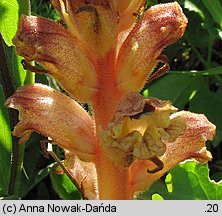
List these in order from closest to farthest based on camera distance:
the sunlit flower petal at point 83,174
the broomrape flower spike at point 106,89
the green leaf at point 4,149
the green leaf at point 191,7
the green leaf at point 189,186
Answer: the broomrape flower spike at point 106,89 < the sunlit flower petal at point 83,174 < the green leaf at point 189,186 < the green leaf at point 4,149 < the green leaf at point 191,7

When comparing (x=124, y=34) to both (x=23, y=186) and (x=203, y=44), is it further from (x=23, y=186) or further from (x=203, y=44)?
(x=203, y=44)

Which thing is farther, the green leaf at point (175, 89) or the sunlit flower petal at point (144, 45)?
the green leaf at point (175, 89)

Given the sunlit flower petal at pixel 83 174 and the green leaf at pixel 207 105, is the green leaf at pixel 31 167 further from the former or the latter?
the green leaf at pixel 207 105

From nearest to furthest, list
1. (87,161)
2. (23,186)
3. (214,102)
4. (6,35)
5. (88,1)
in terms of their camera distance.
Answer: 1. (88,1)
2. (87,161)
3. (6,35)
4. (23,186)
5. (214,102)

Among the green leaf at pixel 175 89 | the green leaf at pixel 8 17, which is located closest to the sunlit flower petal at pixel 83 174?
the green leaf at pixel 8 17

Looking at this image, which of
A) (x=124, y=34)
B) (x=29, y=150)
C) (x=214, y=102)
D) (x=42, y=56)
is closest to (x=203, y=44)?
(x=214, y=102)

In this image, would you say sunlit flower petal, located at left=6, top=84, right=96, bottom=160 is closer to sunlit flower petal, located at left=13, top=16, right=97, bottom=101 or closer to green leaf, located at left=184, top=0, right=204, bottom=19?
sunlit flower petal, located at left=13, top=16, right=97, bottom=101

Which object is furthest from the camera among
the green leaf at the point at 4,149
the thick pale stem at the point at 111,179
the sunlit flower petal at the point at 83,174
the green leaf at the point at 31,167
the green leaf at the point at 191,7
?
the green leaf at the point at 191,7

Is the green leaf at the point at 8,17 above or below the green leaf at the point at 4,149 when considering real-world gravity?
above
